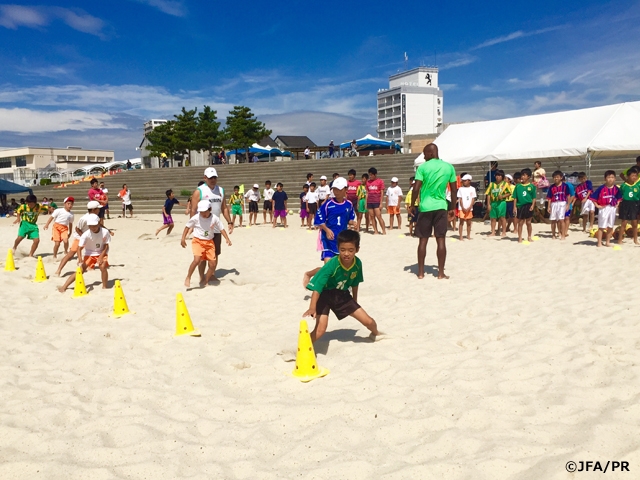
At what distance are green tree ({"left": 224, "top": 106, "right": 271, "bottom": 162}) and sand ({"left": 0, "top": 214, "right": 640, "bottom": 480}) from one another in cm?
4182

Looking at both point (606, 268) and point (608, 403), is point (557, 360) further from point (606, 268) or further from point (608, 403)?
point (606, 268)

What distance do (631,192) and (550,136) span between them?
18.1ft

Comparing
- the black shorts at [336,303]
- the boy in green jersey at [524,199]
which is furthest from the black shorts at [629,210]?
the black shorts at [336,303]

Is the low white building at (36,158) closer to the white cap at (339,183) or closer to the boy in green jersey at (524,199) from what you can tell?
the boy in green jersey at (524,199)

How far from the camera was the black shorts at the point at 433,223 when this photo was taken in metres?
7.16

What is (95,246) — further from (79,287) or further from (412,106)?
(412,106)

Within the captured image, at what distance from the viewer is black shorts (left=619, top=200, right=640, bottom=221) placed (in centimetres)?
937

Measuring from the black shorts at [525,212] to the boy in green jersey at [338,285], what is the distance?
7.85 metres

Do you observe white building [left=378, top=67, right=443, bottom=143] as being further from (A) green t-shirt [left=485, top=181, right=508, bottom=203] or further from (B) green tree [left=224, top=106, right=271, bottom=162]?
(A) green t-shirt [left=485, top=181, right=508, bottom=203]

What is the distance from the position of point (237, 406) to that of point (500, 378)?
2063 mm

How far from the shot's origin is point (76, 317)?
19.2 ft

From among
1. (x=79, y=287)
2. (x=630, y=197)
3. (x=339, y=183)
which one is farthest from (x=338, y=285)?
(x=630, y=197)

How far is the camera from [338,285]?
14.3ft

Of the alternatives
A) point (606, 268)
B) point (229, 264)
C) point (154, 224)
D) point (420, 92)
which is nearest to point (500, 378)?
point (606, 268)
